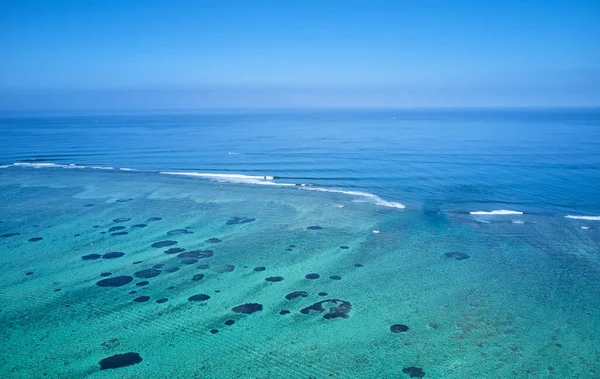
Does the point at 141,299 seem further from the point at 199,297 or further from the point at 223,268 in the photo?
the point at 223,268

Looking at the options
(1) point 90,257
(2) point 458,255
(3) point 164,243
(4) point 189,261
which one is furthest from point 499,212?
(1) point 90,257

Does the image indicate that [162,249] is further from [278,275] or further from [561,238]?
[561,238]

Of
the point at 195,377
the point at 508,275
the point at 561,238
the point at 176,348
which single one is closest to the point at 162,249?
the point at 176,348

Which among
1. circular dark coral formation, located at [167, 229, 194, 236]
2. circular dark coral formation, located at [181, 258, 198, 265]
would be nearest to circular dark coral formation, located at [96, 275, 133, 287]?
circular dark coral formation, located at [181, 258, 198, 265]

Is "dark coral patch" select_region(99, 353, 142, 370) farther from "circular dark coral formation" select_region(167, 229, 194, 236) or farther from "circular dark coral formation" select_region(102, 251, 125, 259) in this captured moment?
"circular dark coral formation" select_region(167, 229, 194, 236)

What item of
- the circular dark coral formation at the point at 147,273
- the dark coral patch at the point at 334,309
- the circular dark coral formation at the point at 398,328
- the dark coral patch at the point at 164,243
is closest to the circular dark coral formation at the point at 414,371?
the circular dark coral formation at the point at 398,328

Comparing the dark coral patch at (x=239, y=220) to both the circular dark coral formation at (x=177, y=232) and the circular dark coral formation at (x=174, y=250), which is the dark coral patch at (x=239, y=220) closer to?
the circular dark coral formation at (x=177, y=232)
